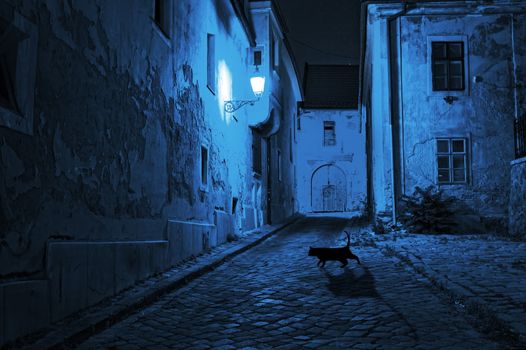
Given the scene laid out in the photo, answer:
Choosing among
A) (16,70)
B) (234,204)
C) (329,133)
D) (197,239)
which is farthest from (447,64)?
(329,133)

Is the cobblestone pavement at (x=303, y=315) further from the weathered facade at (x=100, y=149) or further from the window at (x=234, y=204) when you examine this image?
the window at (x=234, y=204)

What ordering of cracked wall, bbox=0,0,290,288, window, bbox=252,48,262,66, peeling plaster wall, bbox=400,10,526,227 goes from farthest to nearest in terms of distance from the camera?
window, bbox=252,48,262,66
peeling plaster wall, bbox=400,10,526,227
cracked wall, bbox=0,0,290,288

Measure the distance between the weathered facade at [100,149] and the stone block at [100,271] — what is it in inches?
0.9

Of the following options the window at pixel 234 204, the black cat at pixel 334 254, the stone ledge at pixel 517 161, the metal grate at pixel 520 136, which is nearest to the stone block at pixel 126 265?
the black cat at pixel 334 254

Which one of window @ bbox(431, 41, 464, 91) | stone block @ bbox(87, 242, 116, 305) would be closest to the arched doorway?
window @ bbox(431, 41, 464, 91)

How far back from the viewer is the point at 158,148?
8.48m

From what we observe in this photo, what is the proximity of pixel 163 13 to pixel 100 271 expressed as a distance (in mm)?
5238

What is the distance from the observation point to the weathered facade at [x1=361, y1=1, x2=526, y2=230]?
50.0 feet

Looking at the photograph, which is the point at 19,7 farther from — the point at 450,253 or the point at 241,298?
the point at 450,253

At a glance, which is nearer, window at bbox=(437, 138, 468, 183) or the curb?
the curb

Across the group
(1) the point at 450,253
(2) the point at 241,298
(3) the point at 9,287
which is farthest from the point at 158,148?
(1) the point at 450,253

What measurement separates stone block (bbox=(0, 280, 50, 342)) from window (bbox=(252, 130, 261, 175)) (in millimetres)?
13297

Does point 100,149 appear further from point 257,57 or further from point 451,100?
point 257,57

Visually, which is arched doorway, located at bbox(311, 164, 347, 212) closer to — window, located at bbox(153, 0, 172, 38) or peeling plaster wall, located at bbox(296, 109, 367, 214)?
peeling plaster wall, located at bbox(296, 109, 367, 214)
